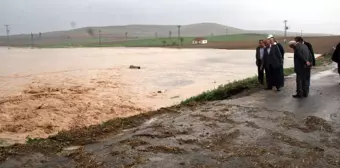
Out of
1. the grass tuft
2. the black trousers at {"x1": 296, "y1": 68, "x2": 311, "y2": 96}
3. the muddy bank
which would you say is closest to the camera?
the muddy bank

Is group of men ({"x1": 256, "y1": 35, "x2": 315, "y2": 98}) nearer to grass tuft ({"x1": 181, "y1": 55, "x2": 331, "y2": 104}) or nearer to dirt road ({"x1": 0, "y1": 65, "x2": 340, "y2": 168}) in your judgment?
grass tuft ({"x1": 181, "y1": 55, "x2": 331, "y2": 104})

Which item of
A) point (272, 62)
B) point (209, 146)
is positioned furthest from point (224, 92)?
point (209, 146)

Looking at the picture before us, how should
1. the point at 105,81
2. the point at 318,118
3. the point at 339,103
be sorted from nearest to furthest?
the point at 318,118 < the point at 339,103 < the point at 105,81

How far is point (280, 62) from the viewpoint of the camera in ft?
36.3

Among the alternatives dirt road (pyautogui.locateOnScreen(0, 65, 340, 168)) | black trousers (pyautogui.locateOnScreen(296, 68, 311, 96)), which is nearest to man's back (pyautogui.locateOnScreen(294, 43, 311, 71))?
black trousers (pyautogui.locateOnScreen(296, 68, 311, 96))

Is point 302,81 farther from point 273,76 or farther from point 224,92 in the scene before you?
point 224,92

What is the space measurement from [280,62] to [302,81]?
115cm

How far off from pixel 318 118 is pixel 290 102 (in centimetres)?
163

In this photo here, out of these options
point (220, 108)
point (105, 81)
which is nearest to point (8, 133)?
point (220, 108)

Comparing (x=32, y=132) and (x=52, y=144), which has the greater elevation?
(x=52, y=144)

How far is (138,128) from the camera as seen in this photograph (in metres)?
7.40

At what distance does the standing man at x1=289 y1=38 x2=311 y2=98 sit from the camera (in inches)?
391

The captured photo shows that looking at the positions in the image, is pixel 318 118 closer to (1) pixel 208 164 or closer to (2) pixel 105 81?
(1) pixel 208 164

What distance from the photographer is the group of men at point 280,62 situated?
9.98m
